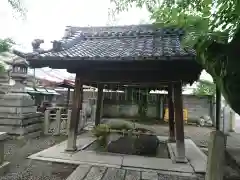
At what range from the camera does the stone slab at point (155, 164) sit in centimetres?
506

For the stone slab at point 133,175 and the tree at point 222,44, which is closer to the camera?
the tree at point 222,44

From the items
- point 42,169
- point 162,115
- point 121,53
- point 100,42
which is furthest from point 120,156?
point 162,115

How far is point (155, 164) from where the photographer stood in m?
5.31

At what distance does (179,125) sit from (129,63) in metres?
2.04

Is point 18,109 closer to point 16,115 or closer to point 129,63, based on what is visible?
point 16,115

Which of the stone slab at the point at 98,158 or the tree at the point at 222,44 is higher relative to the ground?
the tree at the point at 222,44

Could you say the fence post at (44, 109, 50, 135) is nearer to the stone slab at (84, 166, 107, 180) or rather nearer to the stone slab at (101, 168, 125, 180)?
the stone slab at (84, 166, 107, 180)

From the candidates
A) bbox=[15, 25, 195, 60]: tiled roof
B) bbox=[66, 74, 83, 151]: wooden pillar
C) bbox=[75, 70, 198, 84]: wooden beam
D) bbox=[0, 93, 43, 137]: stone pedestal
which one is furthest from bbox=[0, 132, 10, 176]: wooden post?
bbox=[0, 93, 43, 137]: stone pedestal

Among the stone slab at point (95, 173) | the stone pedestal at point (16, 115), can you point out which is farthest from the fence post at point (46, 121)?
the stone slab at point (95, 173)

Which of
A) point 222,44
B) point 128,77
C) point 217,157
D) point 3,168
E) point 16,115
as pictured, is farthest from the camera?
point 16,115

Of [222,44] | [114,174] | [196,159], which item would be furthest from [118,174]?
[222,44]

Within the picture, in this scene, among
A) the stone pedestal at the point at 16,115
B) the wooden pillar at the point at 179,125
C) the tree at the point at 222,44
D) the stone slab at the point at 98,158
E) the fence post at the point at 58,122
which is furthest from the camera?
the fence post at the point at 58,122

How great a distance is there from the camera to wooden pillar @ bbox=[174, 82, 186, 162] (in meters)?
5.59

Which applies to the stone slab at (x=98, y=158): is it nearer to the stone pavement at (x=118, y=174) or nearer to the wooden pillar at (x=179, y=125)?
the stone pavement at (x=118, y=174)
